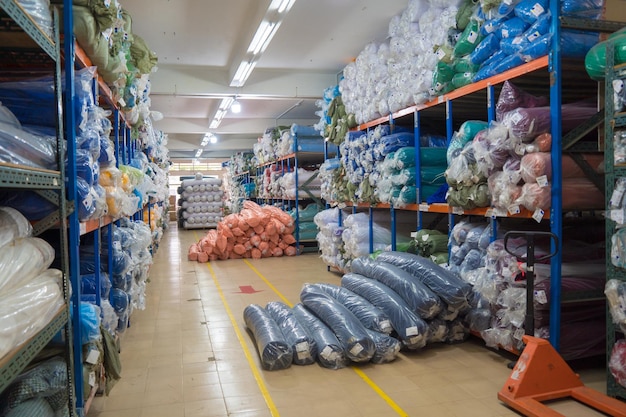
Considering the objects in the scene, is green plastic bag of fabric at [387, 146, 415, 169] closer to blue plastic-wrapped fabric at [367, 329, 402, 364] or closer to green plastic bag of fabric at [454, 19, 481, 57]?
green plastic bag of fabric at [454, 19, 481, 57]

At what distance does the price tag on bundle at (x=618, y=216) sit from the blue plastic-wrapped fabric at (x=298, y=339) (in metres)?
2.52

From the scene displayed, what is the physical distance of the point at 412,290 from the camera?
444 cm

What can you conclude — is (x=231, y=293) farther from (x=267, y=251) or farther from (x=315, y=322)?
(x=267, y=251)

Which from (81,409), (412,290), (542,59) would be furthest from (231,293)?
(542,59)

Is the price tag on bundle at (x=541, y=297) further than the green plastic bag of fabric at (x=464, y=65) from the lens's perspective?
No

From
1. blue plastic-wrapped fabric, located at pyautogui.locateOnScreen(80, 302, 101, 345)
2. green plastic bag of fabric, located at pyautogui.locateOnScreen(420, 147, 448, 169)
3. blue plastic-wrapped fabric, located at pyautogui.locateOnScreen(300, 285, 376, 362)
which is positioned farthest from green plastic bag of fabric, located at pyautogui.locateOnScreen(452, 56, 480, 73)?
blue plastic-wrapped fabric, located at pyautogui.locateOnScreen(80, 302, 101, 345)

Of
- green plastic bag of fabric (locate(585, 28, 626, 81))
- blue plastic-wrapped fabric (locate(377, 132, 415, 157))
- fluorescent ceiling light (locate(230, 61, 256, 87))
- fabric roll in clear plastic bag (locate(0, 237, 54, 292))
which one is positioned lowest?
fabric roll in clear plastic bag (locate(0, 237, 54, 292))

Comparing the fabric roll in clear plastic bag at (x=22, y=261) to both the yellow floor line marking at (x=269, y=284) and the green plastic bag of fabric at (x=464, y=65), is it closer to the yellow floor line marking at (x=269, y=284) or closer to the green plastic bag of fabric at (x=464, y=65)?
the green plastic bag of fabric at (x=464, y=65)

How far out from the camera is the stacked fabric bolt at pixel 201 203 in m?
19.7

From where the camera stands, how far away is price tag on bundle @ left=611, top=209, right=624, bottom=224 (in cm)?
311

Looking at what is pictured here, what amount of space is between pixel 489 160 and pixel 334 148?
643cm

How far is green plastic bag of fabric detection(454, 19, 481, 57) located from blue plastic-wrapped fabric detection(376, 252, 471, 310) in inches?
84.9

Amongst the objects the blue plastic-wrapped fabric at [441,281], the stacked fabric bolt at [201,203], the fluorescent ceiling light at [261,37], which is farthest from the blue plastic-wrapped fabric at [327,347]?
the stacked fabric bolt at [201,203]

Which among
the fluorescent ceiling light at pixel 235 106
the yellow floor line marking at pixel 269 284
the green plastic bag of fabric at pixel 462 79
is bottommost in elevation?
the yellow floor line marking at pixel 269 284
